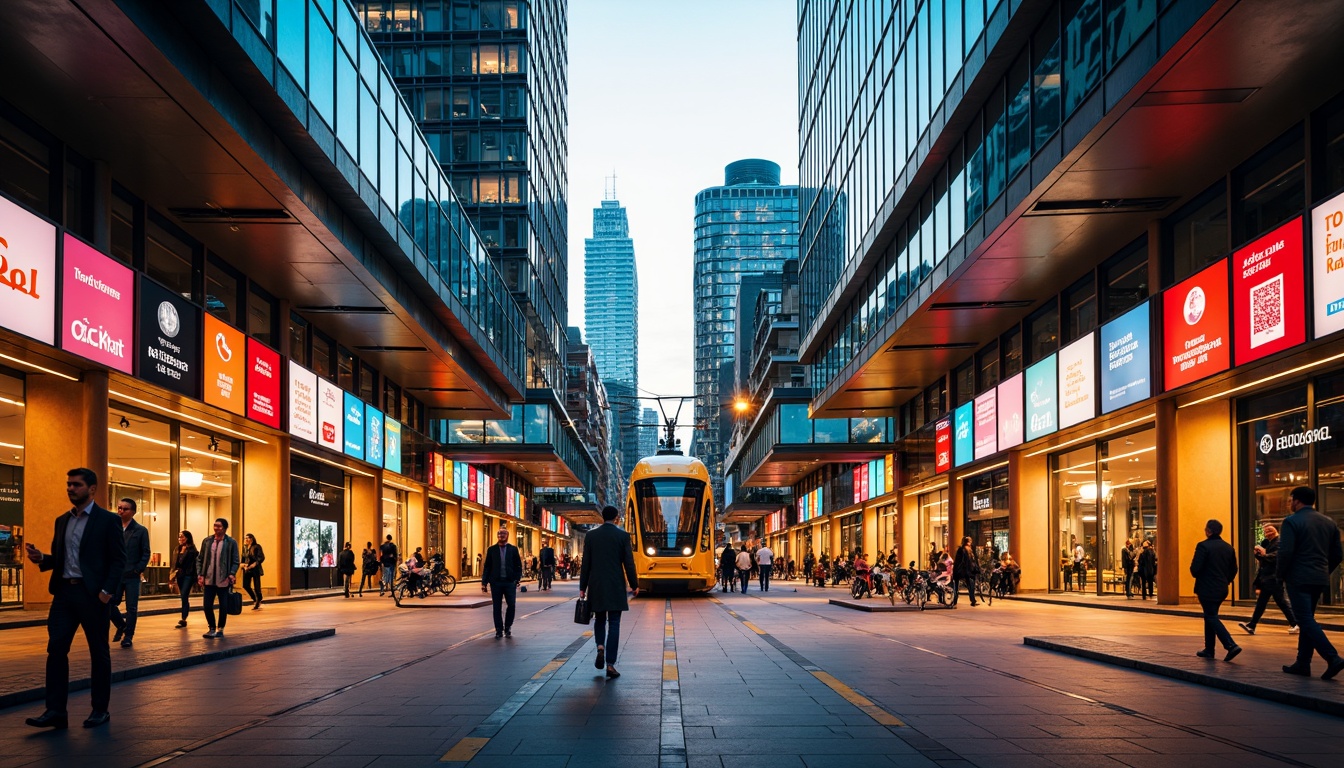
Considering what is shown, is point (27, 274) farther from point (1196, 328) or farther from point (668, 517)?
point (668, 517)

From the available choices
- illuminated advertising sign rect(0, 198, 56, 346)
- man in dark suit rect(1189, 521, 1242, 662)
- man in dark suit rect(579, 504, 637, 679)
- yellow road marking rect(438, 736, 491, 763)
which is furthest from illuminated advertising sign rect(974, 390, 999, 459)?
yellow road marking rect(438, 736, 491, 763)

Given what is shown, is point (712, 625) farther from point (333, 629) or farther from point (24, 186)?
point (24, 186)

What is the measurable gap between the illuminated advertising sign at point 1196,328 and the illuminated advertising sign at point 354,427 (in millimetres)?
22185

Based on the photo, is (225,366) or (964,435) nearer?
(225,366)

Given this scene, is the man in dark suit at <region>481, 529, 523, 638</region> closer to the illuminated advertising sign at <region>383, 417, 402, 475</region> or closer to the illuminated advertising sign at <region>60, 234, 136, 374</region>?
the illuminated advertising sign at <region>60, 234, 136, 374</region>

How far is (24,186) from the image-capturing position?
723 inches

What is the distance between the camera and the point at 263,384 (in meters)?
28.1

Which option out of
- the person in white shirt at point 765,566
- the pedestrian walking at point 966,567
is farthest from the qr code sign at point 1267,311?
the person in white shirt at point 765,566

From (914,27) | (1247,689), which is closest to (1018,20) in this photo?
(914,27)

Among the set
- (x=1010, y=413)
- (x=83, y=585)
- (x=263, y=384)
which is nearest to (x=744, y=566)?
(x=1010, y=413)

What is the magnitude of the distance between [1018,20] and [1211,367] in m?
7.60

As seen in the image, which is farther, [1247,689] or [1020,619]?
[1020,619]

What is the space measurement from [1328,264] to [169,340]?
738 inches

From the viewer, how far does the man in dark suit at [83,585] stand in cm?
894
